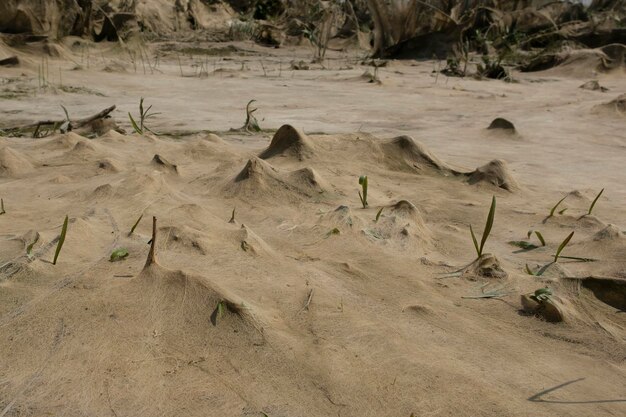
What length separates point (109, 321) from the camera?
132cm

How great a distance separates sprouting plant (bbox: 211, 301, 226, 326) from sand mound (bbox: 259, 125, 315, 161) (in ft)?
4.51

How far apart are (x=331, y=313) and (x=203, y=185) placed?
107 centimetres

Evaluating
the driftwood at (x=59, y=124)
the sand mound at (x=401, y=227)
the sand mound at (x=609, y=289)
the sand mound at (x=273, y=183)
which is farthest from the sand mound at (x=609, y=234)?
the driftwood at (x=59, y=124)

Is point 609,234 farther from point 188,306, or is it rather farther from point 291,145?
point 291,145

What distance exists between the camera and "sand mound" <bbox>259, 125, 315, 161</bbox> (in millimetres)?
2701

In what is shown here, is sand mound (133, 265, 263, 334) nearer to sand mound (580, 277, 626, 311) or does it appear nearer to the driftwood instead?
sand mound (580, 277, 626, 311)

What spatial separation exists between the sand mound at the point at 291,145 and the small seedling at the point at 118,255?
3.76ft

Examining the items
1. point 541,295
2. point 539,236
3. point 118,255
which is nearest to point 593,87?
point 539,236

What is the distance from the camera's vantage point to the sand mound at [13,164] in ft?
8.22

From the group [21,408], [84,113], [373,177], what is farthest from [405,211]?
[84,113]

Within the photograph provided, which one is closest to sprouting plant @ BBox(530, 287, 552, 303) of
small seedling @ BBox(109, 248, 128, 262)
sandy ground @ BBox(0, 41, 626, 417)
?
sandy ground @ BBox(0, 41, 626, 417)

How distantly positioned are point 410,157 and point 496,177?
0.35 metres

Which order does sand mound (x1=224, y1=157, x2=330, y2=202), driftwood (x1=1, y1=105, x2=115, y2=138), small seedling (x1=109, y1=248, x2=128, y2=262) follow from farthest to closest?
driftwood (x1=1, y1=105, x2=115, y2=138) → sand mound (x1=224, y1=157, x2=330, y2=202) → small seedling (x1=109, y1=248, x2=128, y2=262)

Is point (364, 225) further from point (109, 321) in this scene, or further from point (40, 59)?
point (40, 59)
